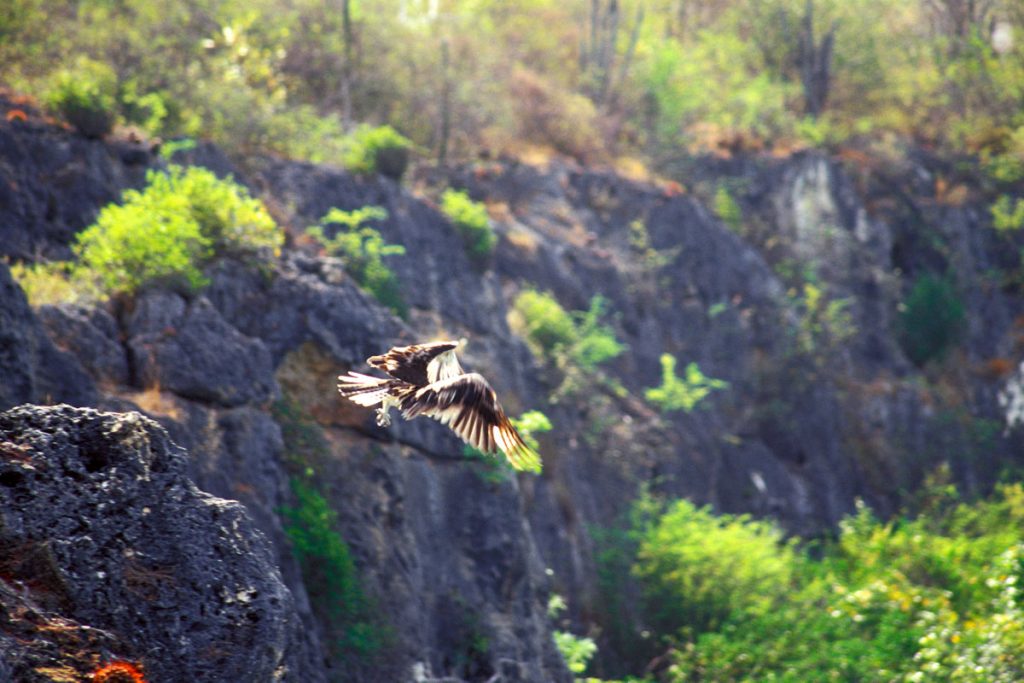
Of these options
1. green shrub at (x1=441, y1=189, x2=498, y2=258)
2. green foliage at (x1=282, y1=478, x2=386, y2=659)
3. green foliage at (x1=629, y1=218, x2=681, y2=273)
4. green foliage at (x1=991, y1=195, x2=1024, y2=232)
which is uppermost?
green foliage at (x1=991, y1=195, x2=1024, y2=232)

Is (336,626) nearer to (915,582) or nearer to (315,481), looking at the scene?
(315,481)

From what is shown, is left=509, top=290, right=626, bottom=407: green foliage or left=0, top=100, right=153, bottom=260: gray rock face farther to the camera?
left=509, top=290, right=626, bottom=407: green foliage

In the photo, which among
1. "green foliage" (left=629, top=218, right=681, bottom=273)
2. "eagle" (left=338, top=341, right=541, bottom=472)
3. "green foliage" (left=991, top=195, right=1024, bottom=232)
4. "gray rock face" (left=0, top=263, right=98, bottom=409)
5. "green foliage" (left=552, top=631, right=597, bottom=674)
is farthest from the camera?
"green foliage" (left=991, top=195, right=1024, bottom=232)

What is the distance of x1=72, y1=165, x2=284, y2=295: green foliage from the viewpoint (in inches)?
475

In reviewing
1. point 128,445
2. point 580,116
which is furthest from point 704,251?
point 128,445

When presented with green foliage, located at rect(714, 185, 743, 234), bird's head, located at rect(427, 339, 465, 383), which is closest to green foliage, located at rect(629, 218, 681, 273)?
green foliage, located at rect(714, 185, 743, 234)

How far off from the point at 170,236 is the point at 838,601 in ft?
35.5

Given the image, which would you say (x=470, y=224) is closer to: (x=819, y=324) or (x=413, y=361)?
(x=819, y=324)

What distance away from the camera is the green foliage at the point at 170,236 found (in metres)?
12.1

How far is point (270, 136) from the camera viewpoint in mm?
20562

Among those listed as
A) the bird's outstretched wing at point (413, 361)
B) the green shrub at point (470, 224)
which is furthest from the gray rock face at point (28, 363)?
the green shrub at point (470, 224)

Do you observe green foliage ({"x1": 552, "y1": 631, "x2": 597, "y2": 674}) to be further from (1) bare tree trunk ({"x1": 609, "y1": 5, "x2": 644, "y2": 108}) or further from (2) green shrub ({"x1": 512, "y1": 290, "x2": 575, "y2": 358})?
(1) bare tree trunk ({"x1": 609, "y1": 5, "x2": 644, "y2": 108})

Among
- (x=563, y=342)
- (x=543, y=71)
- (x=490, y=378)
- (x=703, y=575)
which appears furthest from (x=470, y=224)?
(x=543, y=71)

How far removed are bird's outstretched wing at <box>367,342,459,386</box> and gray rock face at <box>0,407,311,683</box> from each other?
1.90 metres
